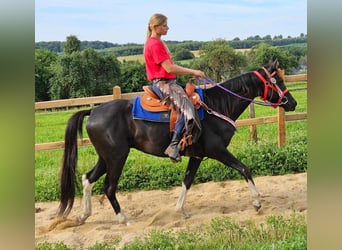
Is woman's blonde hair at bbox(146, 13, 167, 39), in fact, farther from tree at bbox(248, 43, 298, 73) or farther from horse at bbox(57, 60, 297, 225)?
tree at bbox(248, 43, 298, 73)

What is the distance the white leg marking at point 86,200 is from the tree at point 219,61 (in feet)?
5.20

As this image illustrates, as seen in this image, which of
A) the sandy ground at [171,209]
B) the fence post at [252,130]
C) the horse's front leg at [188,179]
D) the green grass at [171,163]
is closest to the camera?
the sandy ground at [171,209]

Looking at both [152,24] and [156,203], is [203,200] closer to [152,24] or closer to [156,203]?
[156,203]

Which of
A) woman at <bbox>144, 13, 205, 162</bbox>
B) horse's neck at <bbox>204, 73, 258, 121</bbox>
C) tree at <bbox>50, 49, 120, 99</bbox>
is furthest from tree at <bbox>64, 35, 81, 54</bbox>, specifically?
horse's neck at <bbox>204, 73, 258, 121</bbox>

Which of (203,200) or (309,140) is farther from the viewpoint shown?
(203,200)

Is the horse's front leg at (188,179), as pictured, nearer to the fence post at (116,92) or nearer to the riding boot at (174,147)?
the riding boot at (174,147)

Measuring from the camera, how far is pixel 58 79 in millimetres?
6316

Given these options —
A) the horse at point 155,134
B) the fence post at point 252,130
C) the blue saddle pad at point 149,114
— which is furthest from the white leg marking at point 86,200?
the fence post at point 252,130

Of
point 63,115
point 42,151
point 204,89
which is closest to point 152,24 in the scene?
point 204,89

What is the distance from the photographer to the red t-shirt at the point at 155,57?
5.82 m

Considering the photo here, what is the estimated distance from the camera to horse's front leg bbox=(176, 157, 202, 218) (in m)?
6.26

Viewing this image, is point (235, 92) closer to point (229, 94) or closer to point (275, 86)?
point (229, 94)

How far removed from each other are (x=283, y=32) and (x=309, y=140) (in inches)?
45.7

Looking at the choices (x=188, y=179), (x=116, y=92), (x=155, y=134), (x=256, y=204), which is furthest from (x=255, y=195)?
(x=116, y=92)
